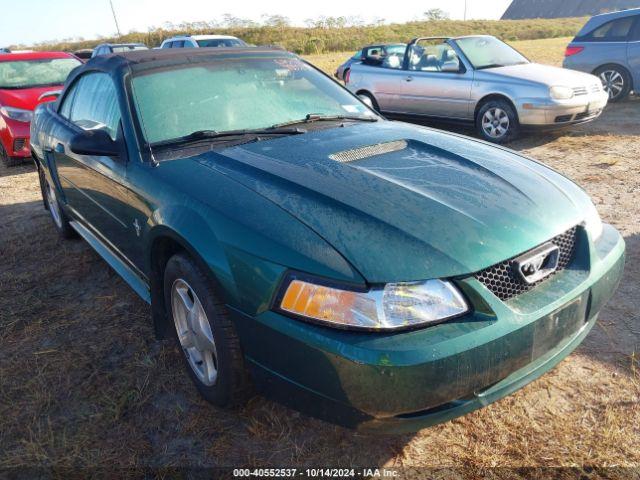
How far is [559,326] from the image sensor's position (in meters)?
1.85

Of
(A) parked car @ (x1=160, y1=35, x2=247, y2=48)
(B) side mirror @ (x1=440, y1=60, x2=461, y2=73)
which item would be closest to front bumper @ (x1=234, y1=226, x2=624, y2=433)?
(B) side mirror @ (x1=440, y1=60, x2=461, y2=73)

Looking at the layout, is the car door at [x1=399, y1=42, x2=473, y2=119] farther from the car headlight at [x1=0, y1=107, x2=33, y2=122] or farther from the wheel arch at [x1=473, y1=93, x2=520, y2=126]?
the car headlight at [x1=0, y1=107, x2=33, y2=122]

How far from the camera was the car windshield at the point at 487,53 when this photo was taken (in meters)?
7.33

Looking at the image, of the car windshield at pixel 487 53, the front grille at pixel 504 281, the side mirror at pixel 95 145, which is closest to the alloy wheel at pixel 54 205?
the side mirror at pixel 95 145

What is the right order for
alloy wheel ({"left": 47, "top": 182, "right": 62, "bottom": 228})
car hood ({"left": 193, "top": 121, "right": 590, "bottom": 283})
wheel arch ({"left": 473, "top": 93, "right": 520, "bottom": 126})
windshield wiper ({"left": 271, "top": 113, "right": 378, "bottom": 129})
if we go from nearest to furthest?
car hood ({"left": 193, "top": 121, "right": 590, "bottom": 283}), windshield wiper ({"left": 271, "top": 113, "right": 378, "bottom": 129}), alloy wheel ({"left": 47, "top": 182, "right": 62, "bottom": 228}), wheel arch ({"left": 473, "top": 93, "right": 520, "bottom": 126})

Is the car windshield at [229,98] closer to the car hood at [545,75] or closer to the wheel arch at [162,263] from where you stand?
the wheel arch at [162,263]

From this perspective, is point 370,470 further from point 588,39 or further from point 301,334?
point 588,39

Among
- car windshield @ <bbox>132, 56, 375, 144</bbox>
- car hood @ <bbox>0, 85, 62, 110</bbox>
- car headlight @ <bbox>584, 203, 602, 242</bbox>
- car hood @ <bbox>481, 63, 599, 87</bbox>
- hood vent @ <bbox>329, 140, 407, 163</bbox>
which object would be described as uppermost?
car windshield @ <bbox>132, 56, 375, 144</bbox>

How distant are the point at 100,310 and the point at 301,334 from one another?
2.14m

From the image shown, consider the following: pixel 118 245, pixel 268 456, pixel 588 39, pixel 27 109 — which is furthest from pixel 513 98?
pixel 27 109

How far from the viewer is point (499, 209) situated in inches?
76.9

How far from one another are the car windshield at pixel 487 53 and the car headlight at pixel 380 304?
21.0ft

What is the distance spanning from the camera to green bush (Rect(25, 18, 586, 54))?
116ft

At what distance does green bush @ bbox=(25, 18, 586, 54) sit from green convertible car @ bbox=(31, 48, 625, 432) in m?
29.9
